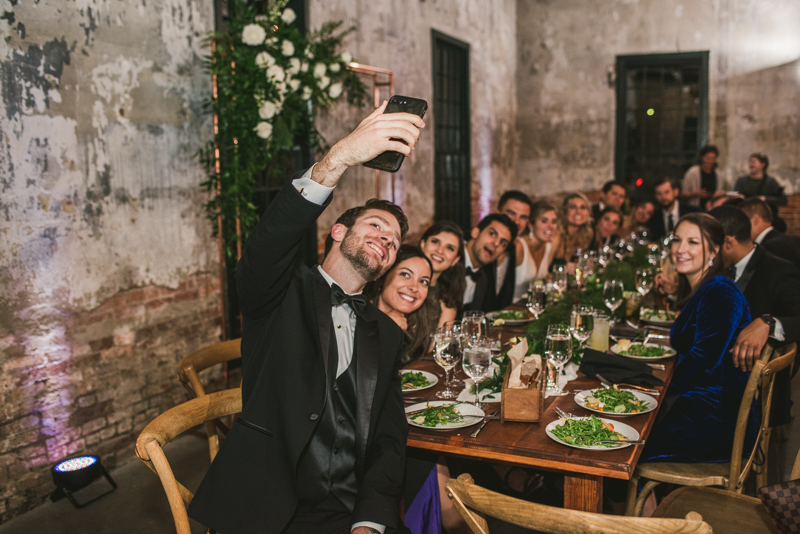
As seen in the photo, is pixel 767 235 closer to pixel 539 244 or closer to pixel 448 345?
pixel 539 244

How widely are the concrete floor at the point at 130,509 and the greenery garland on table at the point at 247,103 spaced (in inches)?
56.5

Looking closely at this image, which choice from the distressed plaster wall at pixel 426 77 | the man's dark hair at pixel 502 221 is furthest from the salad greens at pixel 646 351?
the distressed plaster wall at pixel 426 77

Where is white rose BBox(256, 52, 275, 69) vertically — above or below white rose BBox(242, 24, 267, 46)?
below

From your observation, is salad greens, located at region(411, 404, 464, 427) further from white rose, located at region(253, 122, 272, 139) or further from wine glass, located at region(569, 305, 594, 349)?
white rose, located at region(253, 122, 272, 139)

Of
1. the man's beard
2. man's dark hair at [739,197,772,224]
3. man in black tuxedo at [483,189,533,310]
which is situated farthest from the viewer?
man's dark hair at [739,197,772,224]

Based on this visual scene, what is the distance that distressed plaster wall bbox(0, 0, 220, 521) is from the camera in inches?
125

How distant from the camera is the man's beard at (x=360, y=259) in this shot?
2.14m

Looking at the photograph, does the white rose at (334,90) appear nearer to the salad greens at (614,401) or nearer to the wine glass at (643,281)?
the wine glass at (643,281)

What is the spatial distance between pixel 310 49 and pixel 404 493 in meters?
3.30

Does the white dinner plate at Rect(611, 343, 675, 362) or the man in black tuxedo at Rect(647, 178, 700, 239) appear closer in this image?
the white dinner plate at Rect(611, 343, 675, 362)

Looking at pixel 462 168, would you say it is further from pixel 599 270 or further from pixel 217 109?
pixel 217 109

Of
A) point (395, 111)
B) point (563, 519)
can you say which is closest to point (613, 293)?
point (395, 111)

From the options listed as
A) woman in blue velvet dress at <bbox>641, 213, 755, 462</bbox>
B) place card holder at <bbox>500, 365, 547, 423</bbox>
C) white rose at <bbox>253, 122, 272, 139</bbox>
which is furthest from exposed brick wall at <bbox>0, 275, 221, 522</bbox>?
woman in blue velvet dress at <bbox>641, 213, 755, 462</bbox>

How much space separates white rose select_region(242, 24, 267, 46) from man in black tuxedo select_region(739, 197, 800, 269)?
343cm
